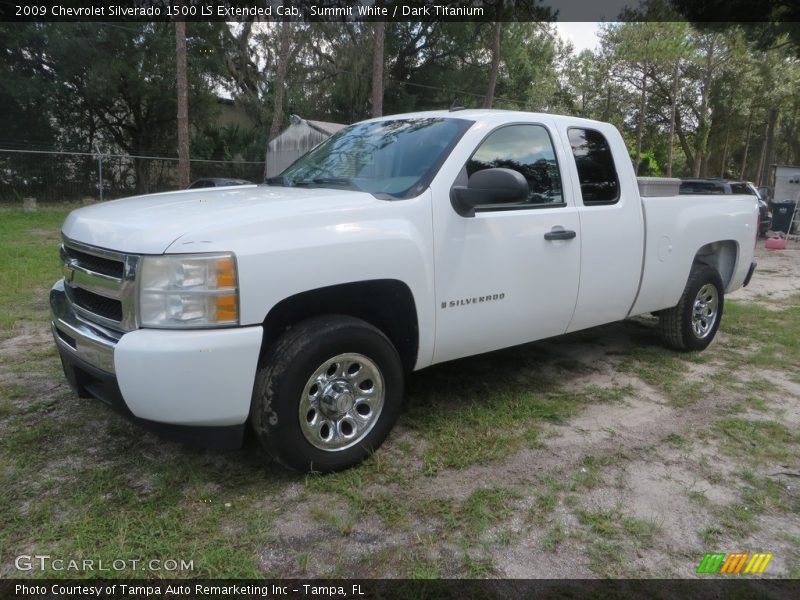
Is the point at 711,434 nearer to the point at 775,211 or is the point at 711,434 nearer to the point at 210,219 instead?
the point at 210,219

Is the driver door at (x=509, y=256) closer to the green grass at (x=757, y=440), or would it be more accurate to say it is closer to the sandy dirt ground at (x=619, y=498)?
the sandy dirt ground at (x=619, y=498)

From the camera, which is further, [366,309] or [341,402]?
[366,309]

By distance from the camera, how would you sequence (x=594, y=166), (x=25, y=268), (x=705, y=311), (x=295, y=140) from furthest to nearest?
(x=295, y=140)
(x=25, y=268)
(x=705, y=311)
(x=594, y=166)

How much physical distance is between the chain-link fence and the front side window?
18948mm

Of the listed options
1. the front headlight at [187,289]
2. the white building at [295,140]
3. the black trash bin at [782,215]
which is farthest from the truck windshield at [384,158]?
the black trash bin at [782,215]

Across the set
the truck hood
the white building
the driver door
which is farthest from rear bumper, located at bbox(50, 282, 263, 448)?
the white building

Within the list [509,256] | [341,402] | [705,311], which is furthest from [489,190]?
[705,311]

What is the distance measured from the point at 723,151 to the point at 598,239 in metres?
49.1

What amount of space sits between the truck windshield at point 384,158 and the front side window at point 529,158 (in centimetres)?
22

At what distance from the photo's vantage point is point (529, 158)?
13.0ft

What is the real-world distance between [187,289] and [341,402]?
0.96 m

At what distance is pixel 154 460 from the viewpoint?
3.23 m

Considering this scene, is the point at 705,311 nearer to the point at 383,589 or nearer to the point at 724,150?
the point at 383,589

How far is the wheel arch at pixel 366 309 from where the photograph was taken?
2.96m
